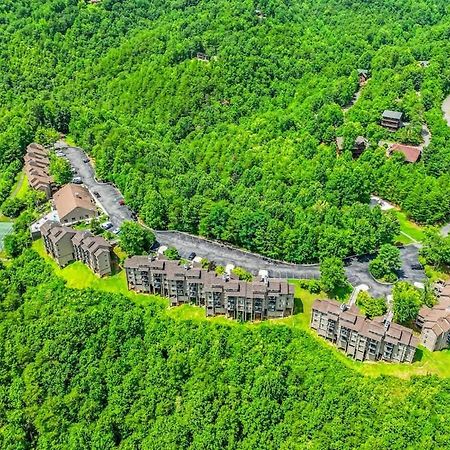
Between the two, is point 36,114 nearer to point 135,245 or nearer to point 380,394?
point 135,245

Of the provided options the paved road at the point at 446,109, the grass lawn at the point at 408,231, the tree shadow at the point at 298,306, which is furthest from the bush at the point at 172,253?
the paved road at the point at 446,109

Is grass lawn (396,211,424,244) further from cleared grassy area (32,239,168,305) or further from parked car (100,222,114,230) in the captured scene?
parked car (100,222,114,230)

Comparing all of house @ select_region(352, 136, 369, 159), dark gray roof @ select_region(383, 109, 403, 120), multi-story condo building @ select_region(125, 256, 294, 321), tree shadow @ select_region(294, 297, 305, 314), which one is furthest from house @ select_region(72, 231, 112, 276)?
dark gray roof @ select_region(383, 109, 403, 120)

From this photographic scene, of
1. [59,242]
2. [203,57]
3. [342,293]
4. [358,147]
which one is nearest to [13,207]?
[59,242]

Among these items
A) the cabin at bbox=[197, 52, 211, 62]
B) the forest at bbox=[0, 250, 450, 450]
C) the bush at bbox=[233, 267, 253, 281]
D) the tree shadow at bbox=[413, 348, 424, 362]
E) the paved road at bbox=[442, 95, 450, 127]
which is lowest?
the forest at bbox=[0, 250, 450, 450]

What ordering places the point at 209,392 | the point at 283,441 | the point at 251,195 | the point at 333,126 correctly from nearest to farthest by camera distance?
1. the point at 283,441
2. the point at 209,392
3. the point at 251,195
4. the point at 333,126

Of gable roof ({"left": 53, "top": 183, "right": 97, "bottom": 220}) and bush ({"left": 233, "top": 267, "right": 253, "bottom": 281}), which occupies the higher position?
gable roof ({"left": 53, "top": 183, "right": 97, "bottom": 220})

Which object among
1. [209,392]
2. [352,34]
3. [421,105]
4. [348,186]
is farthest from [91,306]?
[352,34]
